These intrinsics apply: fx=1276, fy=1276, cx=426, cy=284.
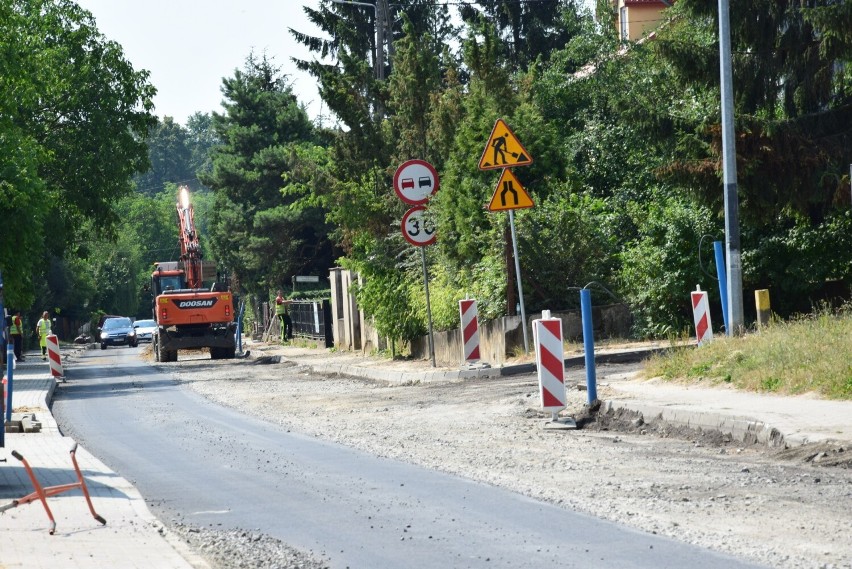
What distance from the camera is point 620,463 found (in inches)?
396

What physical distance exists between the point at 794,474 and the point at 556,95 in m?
29.7

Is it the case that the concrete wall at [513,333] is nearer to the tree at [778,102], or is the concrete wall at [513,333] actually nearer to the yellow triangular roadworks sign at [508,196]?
the tree at [778,102]

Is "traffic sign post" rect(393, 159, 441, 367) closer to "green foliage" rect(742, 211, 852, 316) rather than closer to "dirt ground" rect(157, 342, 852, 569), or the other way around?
"dirt ground" rect(157, 342, 852, 569)

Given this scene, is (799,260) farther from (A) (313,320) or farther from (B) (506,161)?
(A) (313,320)

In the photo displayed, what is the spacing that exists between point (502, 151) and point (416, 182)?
3587mm

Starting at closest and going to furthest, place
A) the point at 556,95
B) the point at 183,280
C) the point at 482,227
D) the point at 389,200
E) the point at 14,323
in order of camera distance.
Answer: the point at 482,227 < the point at 389,200 < the point at 556,95 < the point at 14,323 < the point at 183,280

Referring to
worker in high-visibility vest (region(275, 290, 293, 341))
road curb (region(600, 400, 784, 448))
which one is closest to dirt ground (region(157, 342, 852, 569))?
road curb (region(600, 400, 784, 448))

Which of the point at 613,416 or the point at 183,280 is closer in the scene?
the point at 613,416

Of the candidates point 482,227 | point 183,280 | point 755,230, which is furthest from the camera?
point 183,280

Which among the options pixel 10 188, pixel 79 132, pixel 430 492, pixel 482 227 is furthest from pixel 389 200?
pixel 430 492

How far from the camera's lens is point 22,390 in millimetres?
24391

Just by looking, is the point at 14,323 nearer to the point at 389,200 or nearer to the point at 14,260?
the point at 14,260

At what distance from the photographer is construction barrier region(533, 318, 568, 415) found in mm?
13016

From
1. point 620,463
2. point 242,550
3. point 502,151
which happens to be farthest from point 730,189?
point 242,550
